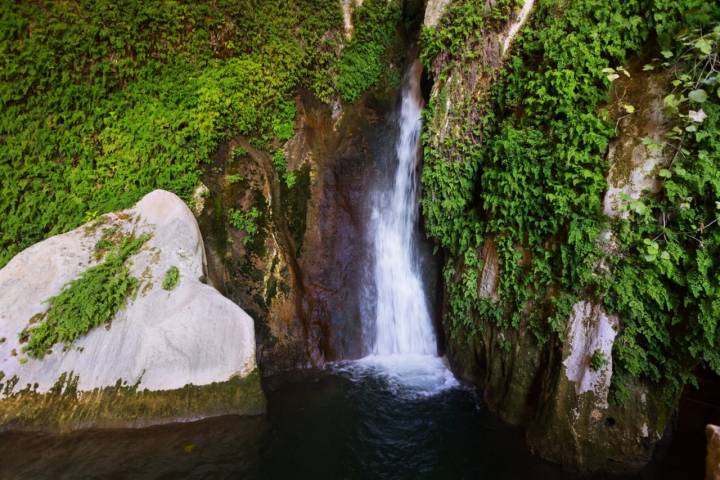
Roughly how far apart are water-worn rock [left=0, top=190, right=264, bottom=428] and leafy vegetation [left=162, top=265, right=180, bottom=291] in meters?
0.06

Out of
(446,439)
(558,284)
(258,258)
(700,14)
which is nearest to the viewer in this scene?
(700,14)

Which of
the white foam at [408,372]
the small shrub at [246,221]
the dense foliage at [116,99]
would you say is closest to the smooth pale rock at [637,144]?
the white foam at [408,372]

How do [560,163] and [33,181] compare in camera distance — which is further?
[33,181]

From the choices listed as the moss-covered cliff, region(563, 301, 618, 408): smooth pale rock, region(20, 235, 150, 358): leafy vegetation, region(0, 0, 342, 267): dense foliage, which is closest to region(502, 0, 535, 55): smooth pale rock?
the moss-covered cliff

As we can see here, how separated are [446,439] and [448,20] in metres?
6.79

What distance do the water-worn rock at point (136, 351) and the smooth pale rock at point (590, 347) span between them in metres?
4.41

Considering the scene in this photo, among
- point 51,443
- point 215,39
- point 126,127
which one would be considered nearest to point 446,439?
point 51,443

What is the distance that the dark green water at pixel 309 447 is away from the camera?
4.80 m

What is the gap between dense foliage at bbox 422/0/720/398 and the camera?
446 centimetres

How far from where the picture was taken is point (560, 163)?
519cm

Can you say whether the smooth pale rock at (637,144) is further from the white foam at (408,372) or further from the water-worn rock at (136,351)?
the water-worn rock at (136,351)

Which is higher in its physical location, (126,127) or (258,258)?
(126,127)

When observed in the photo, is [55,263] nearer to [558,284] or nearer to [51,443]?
[51,443]

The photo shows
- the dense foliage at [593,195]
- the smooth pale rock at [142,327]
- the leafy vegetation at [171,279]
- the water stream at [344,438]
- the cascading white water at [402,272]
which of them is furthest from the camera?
the cascading white water at [402,272]
